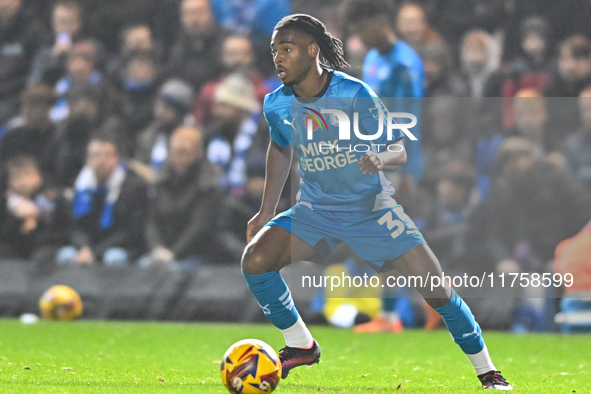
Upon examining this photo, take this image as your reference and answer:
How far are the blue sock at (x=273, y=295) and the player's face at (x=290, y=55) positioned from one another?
4.13 feet

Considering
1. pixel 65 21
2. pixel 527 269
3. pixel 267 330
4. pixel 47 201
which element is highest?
pixel 65 21

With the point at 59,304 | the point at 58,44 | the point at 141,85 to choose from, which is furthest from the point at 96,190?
the point at 58,44

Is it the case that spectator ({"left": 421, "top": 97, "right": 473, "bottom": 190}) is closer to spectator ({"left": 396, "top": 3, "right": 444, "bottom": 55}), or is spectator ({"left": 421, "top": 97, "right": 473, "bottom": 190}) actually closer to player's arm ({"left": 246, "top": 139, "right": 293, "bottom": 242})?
spectator ({"left": 396, "top": 3, "right": 444, "bottom": 55})

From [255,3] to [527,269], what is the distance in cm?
543

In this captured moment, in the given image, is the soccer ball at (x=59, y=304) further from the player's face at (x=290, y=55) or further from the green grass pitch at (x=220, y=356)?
the player's face at (x=290, y=55)

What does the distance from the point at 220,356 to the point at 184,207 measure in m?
3.69

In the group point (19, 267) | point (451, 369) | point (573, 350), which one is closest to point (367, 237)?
point (451, 369)

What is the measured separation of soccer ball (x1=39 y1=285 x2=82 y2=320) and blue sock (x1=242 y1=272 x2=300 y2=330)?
17.1 ft

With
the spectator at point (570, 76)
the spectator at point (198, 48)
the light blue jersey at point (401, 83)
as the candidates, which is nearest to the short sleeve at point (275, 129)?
the light blue jersey at point (401, 83)

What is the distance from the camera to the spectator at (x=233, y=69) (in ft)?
37.3

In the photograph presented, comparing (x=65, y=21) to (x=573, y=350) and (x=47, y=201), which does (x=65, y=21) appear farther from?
(x=573, y=350)

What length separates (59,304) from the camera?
9977 mm

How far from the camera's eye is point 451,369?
255 inches

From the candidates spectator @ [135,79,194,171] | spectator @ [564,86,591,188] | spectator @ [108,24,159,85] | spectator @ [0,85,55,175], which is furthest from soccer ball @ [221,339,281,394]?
spectator @ [108,24,159,85]
